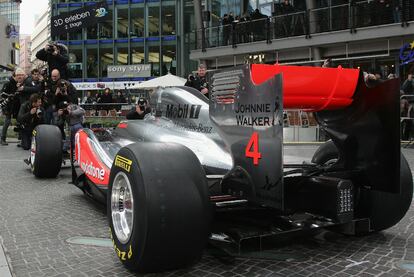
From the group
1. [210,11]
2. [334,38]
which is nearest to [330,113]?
[334,38]

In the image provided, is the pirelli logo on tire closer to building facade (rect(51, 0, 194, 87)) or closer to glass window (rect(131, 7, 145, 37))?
building facade (rect(51, 0, 194, 87))

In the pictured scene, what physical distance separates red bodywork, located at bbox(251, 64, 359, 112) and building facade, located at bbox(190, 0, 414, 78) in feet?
43.6

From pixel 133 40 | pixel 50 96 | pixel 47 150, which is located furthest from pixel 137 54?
pixel 47 150

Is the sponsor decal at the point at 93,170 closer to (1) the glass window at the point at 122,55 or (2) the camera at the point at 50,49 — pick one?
(2) the camera at the point at 50,49

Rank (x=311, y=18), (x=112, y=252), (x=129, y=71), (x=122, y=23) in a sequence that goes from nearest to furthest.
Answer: (x=112, y=252) < (x=311, y=18) < (x=129, y=71) < (x=122, y=23)

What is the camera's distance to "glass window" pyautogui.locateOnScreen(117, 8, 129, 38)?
142 feet

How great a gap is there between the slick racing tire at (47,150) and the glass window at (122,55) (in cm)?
3666

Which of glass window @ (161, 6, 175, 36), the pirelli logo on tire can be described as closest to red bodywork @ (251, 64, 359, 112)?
the pirelli logo on tire

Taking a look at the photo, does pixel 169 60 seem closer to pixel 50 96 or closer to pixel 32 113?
pixel 32 113

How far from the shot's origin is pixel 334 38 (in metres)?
20.2

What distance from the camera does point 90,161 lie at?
5.07 metres

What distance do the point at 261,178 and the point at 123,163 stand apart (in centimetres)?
89

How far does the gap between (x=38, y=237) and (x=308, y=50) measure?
1961cm

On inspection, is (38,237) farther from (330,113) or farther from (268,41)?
(268,41)
